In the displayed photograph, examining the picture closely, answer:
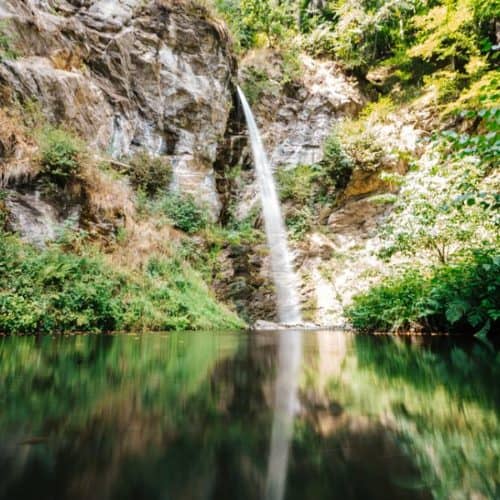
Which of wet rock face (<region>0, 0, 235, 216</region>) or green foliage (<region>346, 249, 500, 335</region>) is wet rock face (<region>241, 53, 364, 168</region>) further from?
green foliage (<region>346, 249, 500, 335</region>)

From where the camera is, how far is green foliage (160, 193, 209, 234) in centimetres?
1053

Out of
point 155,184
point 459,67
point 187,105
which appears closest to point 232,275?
point 155,184

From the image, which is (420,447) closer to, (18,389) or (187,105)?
(18,389)

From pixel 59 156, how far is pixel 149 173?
3.49m

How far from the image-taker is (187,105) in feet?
39.5

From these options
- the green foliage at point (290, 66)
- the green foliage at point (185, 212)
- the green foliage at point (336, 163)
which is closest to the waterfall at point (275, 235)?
the green foliage at point (336, 163)

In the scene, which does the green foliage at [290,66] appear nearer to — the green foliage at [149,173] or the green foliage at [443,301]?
the green foliage at [149,173]

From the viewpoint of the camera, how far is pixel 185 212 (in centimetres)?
1070

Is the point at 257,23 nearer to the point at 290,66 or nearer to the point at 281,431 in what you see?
the point at 290,66

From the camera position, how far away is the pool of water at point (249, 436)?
1.97 feet

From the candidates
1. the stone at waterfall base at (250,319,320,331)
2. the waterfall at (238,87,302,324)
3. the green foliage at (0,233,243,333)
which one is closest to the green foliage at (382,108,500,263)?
the stone at waterfall base at (250,319,320,331)

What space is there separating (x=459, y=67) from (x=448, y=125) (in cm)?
288

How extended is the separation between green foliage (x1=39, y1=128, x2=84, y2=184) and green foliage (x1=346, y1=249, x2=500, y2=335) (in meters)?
6.12

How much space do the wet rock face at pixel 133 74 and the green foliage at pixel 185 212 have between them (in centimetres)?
55
